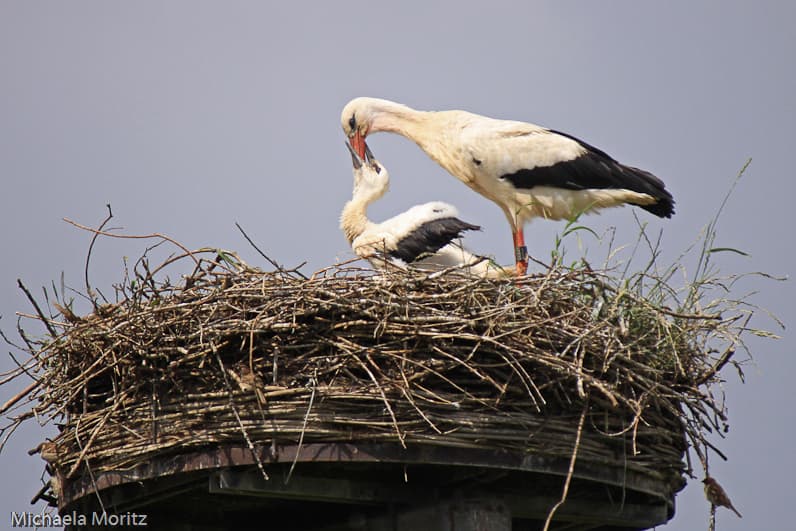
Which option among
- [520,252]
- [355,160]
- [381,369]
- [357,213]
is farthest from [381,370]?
[355,160]

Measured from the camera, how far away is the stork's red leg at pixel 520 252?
288 inches

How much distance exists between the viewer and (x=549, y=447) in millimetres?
4785

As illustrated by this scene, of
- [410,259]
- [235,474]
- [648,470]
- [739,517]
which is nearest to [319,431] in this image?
[235,474]

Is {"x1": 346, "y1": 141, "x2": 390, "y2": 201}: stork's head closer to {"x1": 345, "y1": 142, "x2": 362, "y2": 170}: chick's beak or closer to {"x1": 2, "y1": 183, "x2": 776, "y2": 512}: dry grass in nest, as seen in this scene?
{"x1": 345, "y1": 142, "x2": 362, "y2": 170}: chick's beak

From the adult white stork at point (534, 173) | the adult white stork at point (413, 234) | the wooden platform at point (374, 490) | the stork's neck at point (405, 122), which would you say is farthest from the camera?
the stork's neck at point (405, 122)

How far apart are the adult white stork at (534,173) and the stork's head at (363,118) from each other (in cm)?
60

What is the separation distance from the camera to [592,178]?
730 cm

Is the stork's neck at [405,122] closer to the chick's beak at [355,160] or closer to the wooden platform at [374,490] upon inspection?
the chick's beak at [355,160]

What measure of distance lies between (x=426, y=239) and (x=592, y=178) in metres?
1.07

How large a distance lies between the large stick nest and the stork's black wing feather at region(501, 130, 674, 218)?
6.75 ft

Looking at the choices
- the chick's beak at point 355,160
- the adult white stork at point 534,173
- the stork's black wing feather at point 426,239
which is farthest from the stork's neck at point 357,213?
the adult white stork at point 534,173

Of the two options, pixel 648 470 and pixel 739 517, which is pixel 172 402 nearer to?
pixel 648 470

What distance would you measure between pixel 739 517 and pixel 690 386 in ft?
2.04

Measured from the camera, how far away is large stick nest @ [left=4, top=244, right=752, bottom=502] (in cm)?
470
